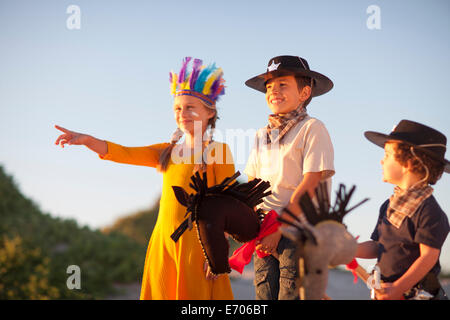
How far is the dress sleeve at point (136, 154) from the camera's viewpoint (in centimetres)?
301

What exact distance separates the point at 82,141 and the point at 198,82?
2.88 ft

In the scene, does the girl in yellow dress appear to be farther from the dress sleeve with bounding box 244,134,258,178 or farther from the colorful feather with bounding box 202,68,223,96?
the dress sleeve with bounding box 244,134,258,178

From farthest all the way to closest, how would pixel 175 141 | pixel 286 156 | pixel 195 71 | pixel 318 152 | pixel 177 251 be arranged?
pixel 175 141
pixel 195 71
pixel 177 251
pixel 286 156
pixel 318 152

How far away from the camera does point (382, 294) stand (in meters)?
2.19

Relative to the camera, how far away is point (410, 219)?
7.47ft

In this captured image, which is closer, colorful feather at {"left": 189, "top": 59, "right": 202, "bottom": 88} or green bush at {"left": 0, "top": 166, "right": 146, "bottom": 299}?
colorful feather at {"left": 189, "top": 59, "right": 202, "bottom": 88}

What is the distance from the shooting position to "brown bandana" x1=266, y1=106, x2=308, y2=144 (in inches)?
105

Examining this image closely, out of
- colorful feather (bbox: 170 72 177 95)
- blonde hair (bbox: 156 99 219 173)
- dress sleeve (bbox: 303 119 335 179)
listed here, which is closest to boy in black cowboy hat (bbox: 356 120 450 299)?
dress sleeve (bbox: 303 119 335 179)

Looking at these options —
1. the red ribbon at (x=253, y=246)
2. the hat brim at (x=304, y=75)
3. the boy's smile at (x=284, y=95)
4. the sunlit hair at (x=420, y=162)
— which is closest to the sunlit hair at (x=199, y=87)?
the hat brim at (x=304, y=75)

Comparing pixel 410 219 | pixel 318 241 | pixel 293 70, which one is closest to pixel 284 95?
pixel 293 70

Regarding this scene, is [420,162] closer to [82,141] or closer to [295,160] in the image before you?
[295,160]

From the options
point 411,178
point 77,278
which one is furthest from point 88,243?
point 411,178

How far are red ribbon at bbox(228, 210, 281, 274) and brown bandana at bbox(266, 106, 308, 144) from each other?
Answer: 0.49 metres

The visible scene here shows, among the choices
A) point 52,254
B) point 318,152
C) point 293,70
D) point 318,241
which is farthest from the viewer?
point 52,254
